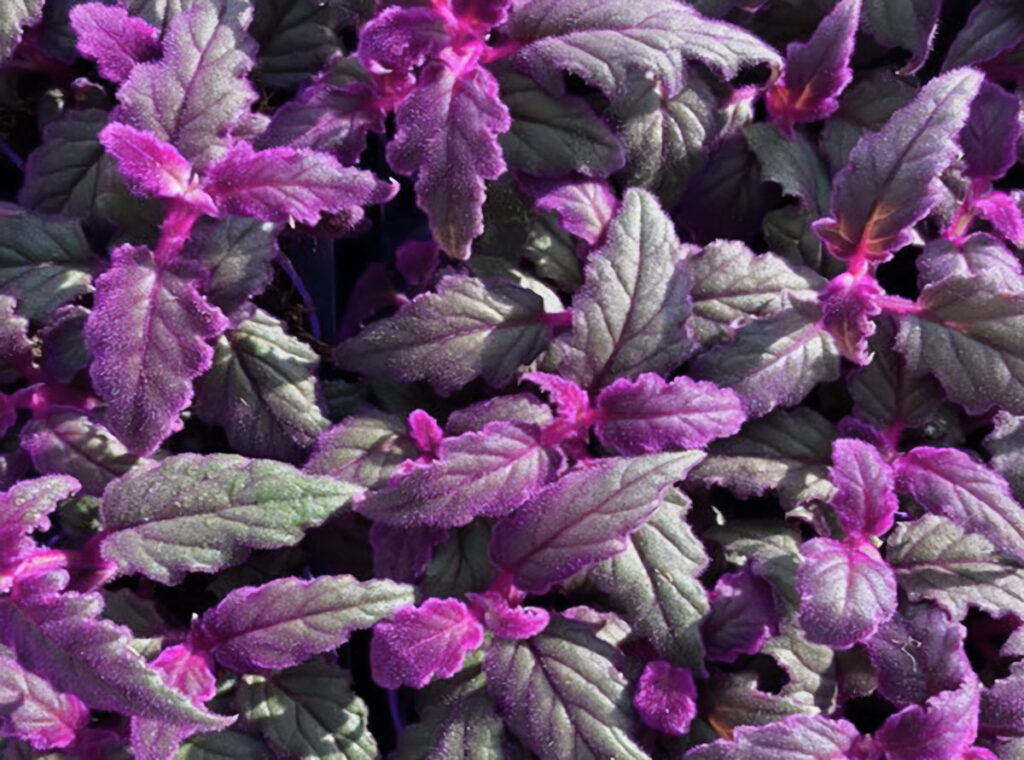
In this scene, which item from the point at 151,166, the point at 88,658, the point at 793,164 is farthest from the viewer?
the point at 793,164

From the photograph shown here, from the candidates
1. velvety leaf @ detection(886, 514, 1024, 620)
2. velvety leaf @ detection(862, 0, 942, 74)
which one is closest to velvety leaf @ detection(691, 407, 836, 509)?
velvety leaf @ detection(886, 514, 1024, 620)

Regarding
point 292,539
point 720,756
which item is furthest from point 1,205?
point 720,756

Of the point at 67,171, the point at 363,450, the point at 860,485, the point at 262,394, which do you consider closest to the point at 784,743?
the point at 860,485

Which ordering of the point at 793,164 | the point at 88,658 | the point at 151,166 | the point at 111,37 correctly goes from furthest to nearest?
the point at 793,164 < the point at 111,37 < the point at 151,166 < the point at 88,658

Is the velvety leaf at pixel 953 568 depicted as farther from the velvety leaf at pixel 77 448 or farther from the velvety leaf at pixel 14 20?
the velvety leaf at pixel 14 20

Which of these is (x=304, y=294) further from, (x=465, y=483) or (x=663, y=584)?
(x=663, y=584)
